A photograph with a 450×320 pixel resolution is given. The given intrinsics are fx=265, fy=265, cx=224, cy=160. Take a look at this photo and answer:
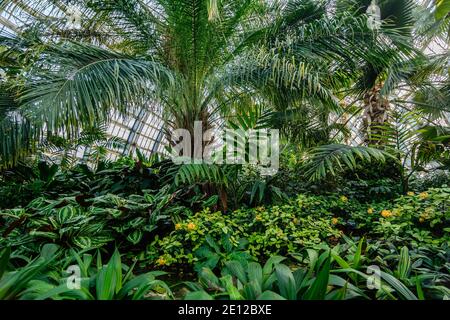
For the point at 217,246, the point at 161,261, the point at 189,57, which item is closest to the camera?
the point at 161,261

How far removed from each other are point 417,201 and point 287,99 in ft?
5.63

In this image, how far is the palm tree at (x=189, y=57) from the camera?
2318 mm

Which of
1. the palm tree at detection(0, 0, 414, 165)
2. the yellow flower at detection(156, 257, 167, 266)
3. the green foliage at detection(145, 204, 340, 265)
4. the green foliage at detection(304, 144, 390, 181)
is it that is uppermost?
the palm tree at detection(0, 0, 414, 165)

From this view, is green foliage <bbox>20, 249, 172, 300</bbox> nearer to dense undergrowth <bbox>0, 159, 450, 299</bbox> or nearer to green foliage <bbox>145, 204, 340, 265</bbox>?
dense undergrowth <bbox>0, 159, 450, 299</bbox>

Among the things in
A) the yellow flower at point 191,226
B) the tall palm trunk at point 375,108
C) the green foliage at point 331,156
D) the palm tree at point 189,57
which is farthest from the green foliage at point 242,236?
the tall palm trunk at point 375,108

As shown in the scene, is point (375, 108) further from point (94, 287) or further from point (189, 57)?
point (94, 287)

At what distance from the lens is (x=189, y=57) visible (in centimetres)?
325

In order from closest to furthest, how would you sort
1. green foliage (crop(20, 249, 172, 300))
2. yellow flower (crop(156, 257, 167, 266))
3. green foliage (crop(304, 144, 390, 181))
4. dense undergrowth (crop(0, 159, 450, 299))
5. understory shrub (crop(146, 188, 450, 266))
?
1. green foliage (crop(20, 249, 172, 300))
2. dense undergrowth (crop(0, 159, 450, 299))
3. yellow flower (crop(156, 257, 167, 266))
4. understory shrub (crop(146, 188, 450, 266))
5. green foliage (crop(304, 144, 390, 181))

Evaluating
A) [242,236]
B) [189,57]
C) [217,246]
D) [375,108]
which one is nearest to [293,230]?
[242,236]

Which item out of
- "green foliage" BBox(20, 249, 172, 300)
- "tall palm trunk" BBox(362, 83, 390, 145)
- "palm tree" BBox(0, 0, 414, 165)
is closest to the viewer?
"green foliage" BBox(20, 249, 172, 300)

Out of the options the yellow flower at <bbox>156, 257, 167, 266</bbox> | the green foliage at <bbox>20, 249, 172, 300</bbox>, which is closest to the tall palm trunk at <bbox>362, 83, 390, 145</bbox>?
the yellow flower at <bbox>156, 257, 167, 266</bbox>

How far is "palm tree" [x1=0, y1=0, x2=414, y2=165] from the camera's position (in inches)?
91.3
